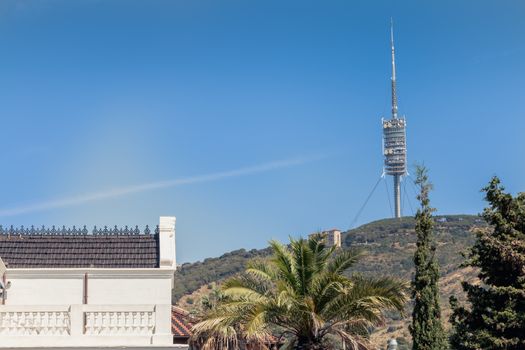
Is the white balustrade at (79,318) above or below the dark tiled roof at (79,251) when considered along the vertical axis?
below

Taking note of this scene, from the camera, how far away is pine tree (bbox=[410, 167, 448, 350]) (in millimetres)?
32094

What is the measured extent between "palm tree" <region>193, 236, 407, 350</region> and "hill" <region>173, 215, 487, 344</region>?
63.6 m

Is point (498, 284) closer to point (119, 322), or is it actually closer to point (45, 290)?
point (45, 290)

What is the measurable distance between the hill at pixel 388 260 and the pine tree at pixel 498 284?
56.6 m

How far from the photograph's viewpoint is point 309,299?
24203mm

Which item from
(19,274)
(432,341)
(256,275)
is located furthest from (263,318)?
(432,341)

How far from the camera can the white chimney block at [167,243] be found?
28.4 m

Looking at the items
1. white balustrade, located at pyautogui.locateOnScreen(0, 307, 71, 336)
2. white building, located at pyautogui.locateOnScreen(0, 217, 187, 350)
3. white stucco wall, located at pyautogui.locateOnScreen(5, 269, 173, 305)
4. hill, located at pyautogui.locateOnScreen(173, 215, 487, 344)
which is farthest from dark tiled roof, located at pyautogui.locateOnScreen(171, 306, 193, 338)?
hill, located at pyautogui.locateOnScreen(173, 215, 487, 344)

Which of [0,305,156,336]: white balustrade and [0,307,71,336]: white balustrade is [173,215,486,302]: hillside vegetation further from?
[0,307,71,336]: white balustrade

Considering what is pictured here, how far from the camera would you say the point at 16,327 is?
66.3ft

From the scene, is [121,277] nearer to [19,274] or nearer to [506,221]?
[19,274]

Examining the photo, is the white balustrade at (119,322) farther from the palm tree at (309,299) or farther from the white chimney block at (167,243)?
the white chimney block at (167,243)

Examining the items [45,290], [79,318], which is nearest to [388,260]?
[45,290]

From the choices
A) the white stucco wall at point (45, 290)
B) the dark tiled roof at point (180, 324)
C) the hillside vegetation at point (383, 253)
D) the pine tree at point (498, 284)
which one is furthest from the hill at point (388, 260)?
the white stucco wall at point (45, 290)
